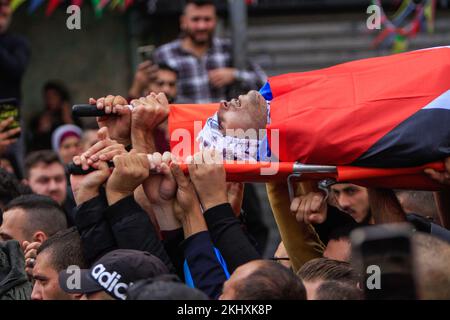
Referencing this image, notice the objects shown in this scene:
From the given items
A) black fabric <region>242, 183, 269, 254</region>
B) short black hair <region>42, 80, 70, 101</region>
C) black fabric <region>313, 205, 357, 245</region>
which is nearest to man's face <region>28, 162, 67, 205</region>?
black fabric <region>242, 183, 269, 254</region>

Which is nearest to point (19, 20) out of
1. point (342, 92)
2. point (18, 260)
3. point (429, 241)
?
point (18, 260)

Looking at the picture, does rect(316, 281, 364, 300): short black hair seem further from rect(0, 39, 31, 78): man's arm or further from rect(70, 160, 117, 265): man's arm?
rect(0, 39, 31, 78): man's arm

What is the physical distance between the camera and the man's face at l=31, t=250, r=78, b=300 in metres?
4.49

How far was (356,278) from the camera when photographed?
13.9ft

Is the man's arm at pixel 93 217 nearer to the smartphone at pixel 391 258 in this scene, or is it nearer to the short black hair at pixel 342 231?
the short black hair at pixel 342 231

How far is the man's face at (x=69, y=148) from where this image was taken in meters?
8.99

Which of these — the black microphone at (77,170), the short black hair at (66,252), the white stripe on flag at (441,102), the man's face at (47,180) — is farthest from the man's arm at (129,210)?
the man's face at (47,180)

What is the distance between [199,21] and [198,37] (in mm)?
137

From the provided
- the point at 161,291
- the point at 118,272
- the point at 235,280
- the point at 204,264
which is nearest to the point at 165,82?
the point at 204,264

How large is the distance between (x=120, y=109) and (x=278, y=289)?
4.69 feet

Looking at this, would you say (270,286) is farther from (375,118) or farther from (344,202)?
(344,202)

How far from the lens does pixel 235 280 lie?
366 cm

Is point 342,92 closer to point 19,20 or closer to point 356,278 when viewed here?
point 356,278

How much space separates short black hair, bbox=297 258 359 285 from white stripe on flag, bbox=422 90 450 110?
2.47 ft
